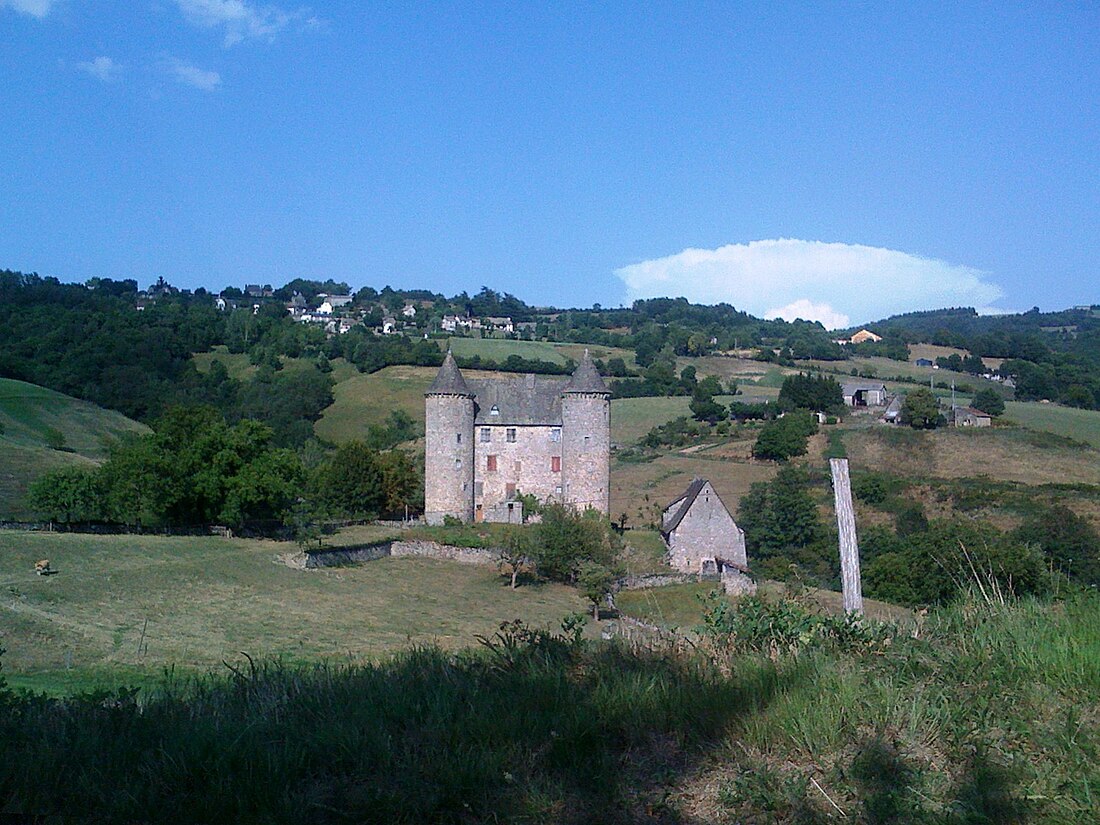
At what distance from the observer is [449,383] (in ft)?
174

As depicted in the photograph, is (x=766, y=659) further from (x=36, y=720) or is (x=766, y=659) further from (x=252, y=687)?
(x=36, y=720)

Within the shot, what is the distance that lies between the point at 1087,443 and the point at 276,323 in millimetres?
117993

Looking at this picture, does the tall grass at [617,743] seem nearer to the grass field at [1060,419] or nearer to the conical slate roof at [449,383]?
the conical slate roof at [449,383]

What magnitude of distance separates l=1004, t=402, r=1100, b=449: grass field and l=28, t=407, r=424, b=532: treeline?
68.1m

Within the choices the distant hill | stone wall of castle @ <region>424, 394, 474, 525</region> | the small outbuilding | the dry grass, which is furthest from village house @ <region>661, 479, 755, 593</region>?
the small outbuilding

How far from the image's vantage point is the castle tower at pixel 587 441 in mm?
52750

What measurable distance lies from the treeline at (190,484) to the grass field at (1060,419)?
68133 millimetres

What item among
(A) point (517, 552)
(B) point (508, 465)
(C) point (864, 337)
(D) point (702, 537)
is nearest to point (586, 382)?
(B) point (508, 465)

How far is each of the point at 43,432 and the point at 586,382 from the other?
54.1 m

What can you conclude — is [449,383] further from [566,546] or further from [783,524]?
[783,524]

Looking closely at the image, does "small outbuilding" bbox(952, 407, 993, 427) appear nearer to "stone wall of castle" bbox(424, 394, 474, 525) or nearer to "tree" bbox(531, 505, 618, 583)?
"stone wall of castle" bbox(424, 394, 474, 525)

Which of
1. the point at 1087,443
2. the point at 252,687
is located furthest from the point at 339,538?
the point at 1087,443

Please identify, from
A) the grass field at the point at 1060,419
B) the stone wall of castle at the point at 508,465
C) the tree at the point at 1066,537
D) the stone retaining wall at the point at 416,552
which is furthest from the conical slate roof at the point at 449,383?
the grass field at the point at 1060,419

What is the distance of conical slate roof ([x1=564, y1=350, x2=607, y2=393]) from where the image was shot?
173ft
